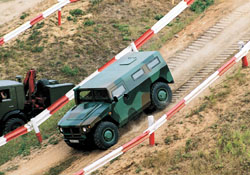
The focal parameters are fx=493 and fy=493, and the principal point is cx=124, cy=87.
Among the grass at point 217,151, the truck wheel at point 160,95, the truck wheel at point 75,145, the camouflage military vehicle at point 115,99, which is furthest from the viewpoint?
the truck wheel at point 160,95

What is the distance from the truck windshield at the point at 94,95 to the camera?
15866mm

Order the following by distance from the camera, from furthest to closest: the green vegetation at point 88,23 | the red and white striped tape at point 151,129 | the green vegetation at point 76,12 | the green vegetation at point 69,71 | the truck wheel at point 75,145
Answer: the green vegetation at point 76,12
the green vegetation at point 88,23
the green vegetation at point 69,71
the truck wheel at point 75,145
the red and white striped tape at point 151,129

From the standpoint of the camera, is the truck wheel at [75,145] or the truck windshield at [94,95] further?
the truck wheel at [75,145]

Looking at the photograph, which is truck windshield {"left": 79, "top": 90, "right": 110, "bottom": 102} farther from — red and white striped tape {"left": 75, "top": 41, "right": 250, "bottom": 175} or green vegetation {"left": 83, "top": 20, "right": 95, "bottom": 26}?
green vegetation {"left": 83, "top": 20, "right": 95, "bottom": 26}

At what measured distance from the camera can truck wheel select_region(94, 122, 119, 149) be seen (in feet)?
49.6

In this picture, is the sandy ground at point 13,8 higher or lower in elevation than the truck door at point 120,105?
higher

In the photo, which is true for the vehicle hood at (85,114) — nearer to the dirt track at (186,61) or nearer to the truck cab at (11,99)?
the dirt track at (186,61)

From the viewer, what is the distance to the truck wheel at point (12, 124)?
18.6 m

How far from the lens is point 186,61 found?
797 inches

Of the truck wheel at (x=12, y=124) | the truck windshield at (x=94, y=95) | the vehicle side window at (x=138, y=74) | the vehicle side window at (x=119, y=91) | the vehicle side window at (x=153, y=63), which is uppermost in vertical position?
the vehicle side window at (x=153, y=63)

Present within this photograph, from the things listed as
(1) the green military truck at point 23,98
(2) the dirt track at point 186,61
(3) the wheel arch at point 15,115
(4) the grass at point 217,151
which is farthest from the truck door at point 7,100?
(4) the grass at point 217,151

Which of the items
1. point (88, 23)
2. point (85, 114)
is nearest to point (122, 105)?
point (85, 114)

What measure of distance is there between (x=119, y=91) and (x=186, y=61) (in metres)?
5.33

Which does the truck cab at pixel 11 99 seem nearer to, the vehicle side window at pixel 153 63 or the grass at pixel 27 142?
the grass at pixel 27 142
